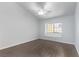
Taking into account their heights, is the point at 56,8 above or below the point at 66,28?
above

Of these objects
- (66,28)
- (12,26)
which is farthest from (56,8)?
(12,26)

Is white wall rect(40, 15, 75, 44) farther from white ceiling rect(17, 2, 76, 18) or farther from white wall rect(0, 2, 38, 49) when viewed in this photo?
white wall rect(0, 2, 38, 49)

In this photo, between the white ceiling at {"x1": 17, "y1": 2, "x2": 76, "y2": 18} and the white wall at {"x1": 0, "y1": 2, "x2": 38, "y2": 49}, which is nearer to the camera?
the white ceiling at {"x1": 17, "y1": 2, "x2": 76, "y2": 18}

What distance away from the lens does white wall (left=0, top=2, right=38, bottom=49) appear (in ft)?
10.1

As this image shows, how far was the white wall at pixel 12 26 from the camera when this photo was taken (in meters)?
3.07

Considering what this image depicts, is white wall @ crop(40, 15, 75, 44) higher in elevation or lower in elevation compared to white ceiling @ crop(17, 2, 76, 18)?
lower

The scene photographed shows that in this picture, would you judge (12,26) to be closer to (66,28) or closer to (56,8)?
(56,8)

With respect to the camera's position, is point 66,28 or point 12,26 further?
point 12,26

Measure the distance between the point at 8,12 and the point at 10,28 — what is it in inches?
24.5

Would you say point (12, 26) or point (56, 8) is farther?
point (12, 26)

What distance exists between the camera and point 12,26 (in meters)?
3.42

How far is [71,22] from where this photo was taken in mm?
2201

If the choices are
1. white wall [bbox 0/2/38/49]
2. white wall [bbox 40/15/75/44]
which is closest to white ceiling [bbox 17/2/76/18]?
white wall [bbox 40/15/75/44]

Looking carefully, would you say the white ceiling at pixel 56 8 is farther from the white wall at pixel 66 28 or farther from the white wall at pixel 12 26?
the white wall at pixel 12 26
